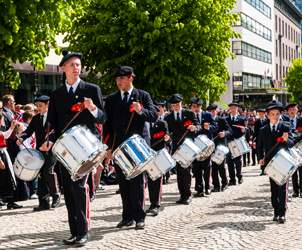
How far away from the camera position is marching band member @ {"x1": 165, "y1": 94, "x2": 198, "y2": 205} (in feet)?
37.0

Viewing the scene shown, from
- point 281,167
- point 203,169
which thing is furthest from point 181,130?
point 281,167

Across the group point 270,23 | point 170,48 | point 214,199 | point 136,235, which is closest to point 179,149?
point 214,199

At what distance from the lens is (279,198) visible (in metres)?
9.22

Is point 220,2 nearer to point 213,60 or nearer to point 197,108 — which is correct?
point 213,60

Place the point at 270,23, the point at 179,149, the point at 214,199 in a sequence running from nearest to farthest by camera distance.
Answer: the point at 179,149 < the point at 214,199 < the point at 270,23

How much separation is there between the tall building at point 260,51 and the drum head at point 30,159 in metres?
44.0

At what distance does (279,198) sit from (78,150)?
141 inches

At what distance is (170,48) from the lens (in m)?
21.3

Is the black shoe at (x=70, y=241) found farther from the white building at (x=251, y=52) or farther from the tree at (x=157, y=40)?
the white building at (x=251, y=52)

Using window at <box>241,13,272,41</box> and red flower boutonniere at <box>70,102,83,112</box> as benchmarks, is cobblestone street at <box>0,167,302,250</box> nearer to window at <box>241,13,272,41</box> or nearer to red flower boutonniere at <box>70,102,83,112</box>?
red flower boutonniere at <box>70,102,83,112</box>

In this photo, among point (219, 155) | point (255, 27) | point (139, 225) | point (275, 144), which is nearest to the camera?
point (139, 225)

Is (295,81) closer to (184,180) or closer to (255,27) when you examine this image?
(255,27)

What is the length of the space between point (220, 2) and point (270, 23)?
51405mm

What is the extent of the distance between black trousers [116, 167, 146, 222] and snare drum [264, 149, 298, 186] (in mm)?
1975
